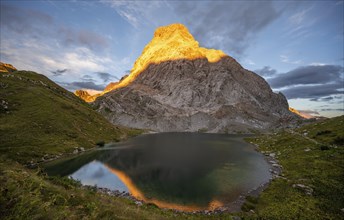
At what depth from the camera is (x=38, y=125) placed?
282 ft

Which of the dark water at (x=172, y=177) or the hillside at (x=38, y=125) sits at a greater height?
the hillside at (x=38, y=125)

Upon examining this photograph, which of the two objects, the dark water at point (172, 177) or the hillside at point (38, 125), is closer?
the dark water at point (172, 177)

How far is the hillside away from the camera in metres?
65.7

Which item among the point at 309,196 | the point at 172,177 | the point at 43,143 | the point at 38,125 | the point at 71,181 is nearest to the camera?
the point at 71,181

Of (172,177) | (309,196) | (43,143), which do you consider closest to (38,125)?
(43,143)

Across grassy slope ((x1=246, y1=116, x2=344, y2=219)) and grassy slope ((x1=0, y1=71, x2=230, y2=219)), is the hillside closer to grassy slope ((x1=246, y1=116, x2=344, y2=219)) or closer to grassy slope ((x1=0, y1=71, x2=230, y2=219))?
grassy slope ((x1=0, y1=71, x2=230, y2=219))

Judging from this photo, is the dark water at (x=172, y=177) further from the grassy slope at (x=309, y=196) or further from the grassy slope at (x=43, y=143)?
the grassy slope at (x=43, y=143)

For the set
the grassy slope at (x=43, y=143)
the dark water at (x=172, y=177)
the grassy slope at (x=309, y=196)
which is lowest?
the dark water at (x=172, y=177)

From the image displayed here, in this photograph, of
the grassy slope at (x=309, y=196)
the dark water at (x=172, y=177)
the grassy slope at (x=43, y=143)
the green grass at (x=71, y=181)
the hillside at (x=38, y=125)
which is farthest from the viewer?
the hillside at (x=38, y=125)

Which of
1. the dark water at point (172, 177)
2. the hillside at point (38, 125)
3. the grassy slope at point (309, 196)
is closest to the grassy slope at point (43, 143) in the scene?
the hillside at point (38, 125)

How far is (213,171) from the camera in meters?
57.0

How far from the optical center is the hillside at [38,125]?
216 feet

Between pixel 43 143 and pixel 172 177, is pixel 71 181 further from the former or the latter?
pixel 43 143

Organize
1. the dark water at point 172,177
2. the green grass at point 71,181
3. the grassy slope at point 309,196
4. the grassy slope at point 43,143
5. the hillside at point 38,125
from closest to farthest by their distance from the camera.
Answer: the grassy slope at point 43,143, the green grass at point 71,181, the grassy slope at point 309,196, the dark water at point 172,177, the hillside at point 38,125
